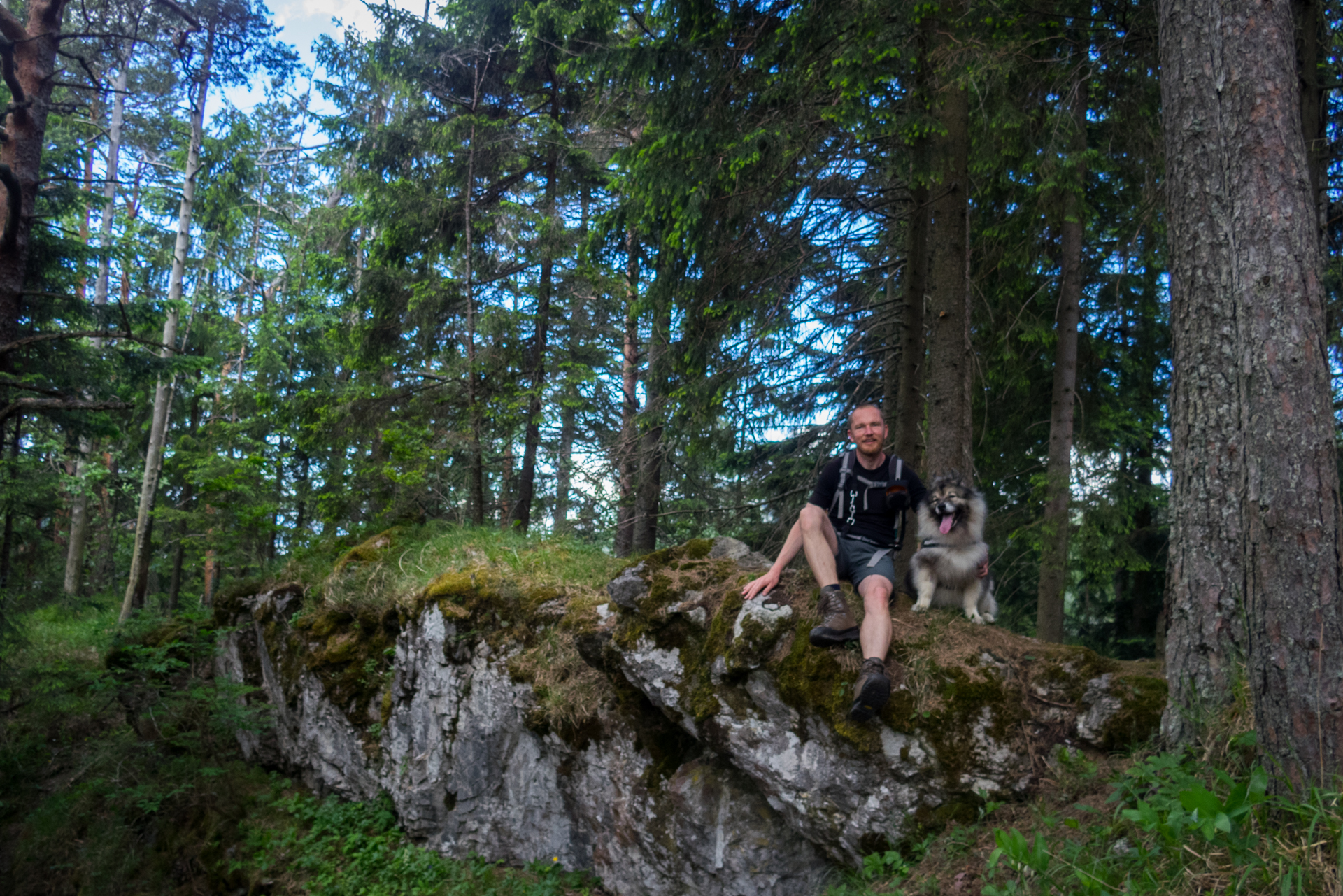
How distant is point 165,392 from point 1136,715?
14378 millimetres

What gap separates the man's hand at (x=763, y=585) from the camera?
4711 millimetres

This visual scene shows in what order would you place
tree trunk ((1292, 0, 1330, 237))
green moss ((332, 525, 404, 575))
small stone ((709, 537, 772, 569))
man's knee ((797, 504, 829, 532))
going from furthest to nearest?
green moss ((332, 525, 404, 575)) → small stone ((709, 537, 772, 569)) → man's knee ((797, 504, 829, 532)) → tree trunk ((1292, 0, 1330, 237))

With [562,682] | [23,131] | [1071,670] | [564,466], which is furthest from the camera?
[564,466]

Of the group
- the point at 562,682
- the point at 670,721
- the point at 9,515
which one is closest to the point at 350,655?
the point at 562,682

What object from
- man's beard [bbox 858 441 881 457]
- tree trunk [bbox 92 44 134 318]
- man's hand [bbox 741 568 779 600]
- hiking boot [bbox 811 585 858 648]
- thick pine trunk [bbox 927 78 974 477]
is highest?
tree trunk [bbox 92 44 134 318]

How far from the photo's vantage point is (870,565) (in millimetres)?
4539

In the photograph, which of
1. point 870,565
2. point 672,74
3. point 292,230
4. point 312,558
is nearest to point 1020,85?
point 672,74

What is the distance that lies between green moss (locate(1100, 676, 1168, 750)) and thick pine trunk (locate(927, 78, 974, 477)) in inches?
83.8

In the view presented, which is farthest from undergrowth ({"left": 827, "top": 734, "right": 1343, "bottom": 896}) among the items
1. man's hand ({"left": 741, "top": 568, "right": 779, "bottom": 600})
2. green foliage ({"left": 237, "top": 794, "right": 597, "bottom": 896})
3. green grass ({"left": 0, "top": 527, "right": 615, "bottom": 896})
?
green grass ({"left": 0, "top": 527, "right": 615, "bottom": 896})

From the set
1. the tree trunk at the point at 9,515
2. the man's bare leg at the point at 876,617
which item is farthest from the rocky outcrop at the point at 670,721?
the tree trunk at the point at 9,515

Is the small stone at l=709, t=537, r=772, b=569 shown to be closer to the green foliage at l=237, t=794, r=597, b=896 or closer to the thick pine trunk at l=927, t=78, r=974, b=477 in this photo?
the thick pine trunk at l=927, t=78, r=974, b=477

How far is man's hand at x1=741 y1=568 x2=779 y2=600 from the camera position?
4711mm

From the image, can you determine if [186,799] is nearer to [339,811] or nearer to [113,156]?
[339,811]

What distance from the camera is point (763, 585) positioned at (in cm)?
472
